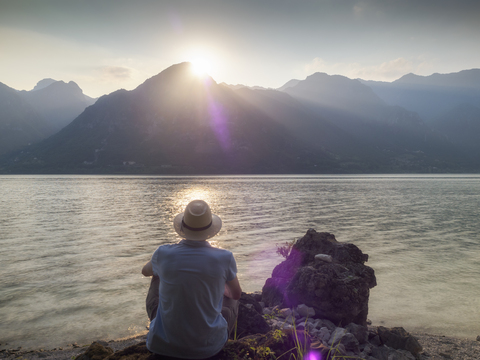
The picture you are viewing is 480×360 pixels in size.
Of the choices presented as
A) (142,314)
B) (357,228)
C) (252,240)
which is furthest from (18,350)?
(357,228)

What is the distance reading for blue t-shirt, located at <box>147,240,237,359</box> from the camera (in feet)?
12.9

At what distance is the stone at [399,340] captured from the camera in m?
7.08

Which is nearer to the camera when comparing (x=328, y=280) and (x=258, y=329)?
(x=258, y=329)

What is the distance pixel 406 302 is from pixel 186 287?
9.76m

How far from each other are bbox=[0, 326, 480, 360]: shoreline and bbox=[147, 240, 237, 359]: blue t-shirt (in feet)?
14.5

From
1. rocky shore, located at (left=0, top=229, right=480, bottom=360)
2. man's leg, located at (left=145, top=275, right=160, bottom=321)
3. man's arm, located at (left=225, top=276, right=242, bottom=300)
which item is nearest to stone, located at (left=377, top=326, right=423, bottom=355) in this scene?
rocky shore, located at (left=0, top=229, right=480, bottom=360)

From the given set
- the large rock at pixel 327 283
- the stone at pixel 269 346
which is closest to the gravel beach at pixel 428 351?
the large rock at pixel 327 283

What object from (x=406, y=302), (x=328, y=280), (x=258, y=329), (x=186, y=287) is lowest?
(x=406, y=302)

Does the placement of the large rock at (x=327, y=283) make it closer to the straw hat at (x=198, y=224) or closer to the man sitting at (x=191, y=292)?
the man sitting at (x=191, y=292)

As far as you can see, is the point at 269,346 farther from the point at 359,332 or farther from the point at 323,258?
the point at 323,258

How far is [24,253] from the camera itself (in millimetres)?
17156

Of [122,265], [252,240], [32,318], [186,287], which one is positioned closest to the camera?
[186,287]

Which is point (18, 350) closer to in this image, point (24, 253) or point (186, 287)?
point (186, 287)

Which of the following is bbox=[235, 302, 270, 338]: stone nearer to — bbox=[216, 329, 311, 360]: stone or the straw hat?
bbox=[216, 329, 311, 360]: stone
